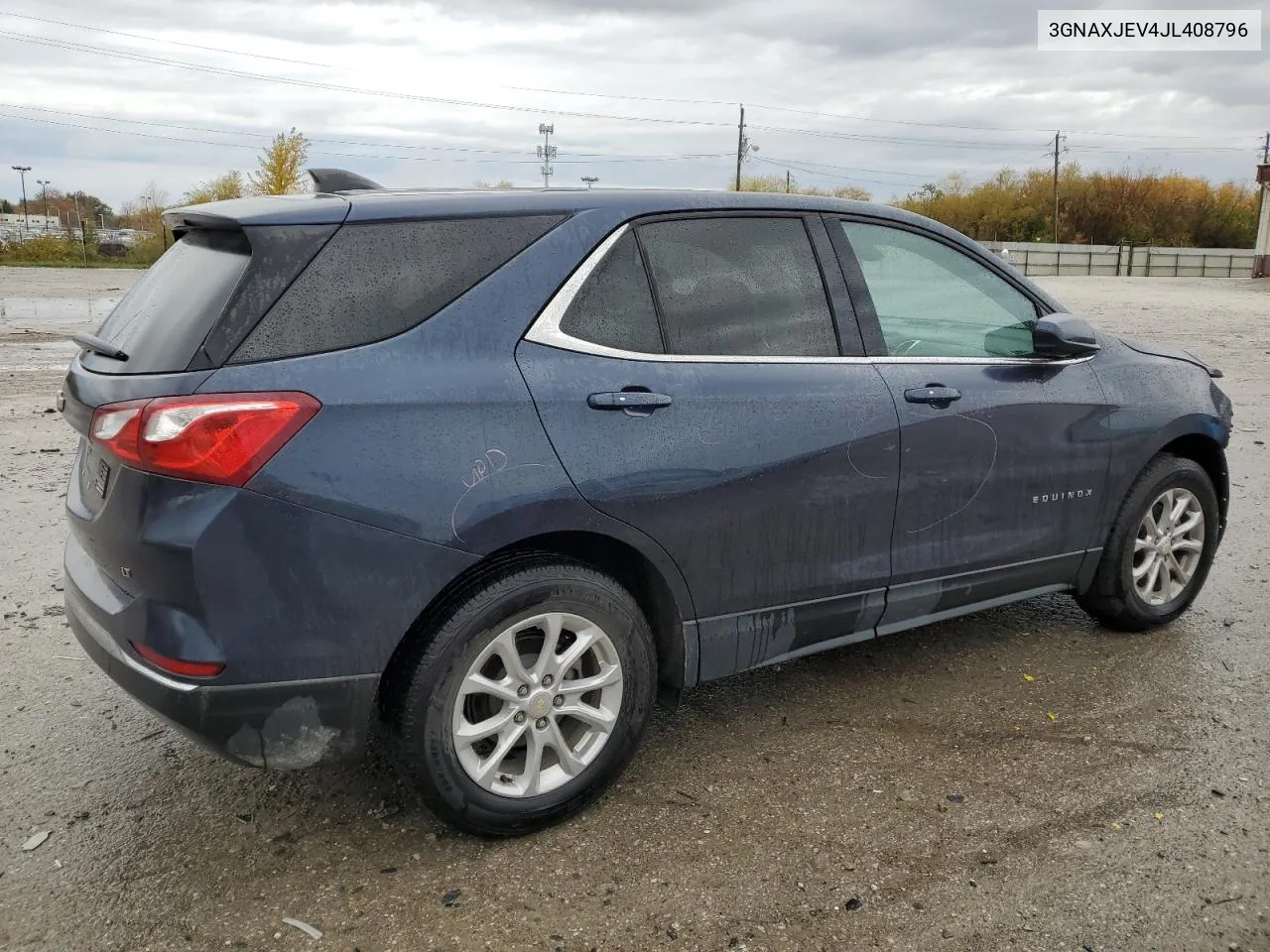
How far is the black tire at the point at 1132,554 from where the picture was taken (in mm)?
4340

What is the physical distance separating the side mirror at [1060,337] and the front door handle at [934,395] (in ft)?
1.57

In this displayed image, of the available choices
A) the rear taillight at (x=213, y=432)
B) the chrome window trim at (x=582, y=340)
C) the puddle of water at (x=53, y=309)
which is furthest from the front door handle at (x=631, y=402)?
the puddle of water at (x=53, y=309)

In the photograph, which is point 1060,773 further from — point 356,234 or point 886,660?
point 356,234

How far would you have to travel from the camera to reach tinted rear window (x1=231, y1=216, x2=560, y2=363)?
8.67 feet

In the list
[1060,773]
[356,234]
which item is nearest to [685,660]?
[1060,773]

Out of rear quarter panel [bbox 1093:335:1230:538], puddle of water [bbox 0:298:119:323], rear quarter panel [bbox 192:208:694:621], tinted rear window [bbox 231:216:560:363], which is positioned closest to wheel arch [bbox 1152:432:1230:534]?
rear quarter panel [bbox 1093:335:1230:538]

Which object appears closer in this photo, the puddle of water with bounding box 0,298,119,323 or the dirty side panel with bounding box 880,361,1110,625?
the dirty side panel with bounding box 880,361,1110,625

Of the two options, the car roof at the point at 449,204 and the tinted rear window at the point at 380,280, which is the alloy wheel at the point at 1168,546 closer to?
the car roof at the point at 449,204

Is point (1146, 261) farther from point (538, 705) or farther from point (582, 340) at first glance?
point (538, 705)

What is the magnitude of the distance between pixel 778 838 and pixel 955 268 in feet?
7.04

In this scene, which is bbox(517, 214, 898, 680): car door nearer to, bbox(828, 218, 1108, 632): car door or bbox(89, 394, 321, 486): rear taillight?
bbox(828, 218, 1108, 632): car door

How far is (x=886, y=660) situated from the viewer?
14.2ft

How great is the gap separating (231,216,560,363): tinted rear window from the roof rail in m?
0.55

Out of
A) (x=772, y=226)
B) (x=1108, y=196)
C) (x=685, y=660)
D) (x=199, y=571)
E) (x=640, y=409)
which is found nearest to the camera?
(x=199, y=571)
